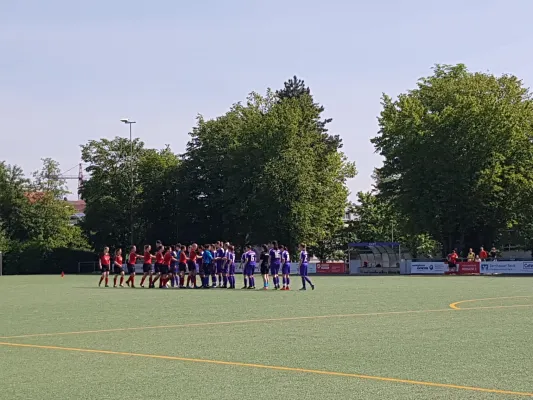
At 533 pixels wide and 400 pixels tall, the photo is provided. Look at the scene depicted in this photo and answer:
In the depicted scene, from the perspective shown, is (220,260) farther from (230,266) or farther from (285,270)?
(285,270)

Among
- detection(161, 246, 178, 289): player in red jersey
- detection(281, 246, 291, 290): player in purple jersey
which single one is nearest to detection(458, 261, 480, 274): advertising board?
detection(281, 246, 291, 290): player in purple jersey

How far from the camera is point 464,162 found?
2362 inches

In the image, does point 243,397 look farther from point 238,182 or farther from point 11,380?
point 238,182

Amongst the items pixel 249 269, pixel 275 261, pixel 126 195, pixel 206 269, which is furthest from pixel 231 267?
pixel 126 195

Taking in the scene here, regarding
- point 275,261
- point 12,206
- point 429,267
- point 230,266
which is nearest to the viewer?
point 275,261

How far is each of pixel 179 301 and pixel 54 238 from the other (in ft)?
201

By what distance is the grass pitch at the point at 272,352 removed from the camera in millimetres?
9688

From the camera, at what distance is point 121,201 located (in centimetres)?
8044

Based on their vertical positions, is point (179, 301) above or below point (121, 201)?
below

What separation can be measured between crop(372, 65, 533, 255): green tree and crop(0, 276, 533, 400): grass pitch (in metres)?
38.6

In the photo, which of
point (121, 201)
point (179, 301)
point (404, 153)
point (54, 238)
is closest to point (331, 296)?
point (179, 301)

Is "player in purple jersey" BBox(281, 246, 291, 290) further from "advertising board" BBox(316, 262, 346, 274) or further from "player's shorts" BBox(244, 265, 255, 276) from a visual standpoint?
"advertising board" BBox(316, 262, 346, 274)

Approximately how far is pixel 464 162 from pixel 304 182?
16.1 m

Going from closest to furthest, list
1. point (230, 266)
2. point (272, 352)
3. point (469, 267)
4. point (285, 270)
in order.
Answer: point (272, 352), point (285, 270), point (230, 266), point (469, 267)
